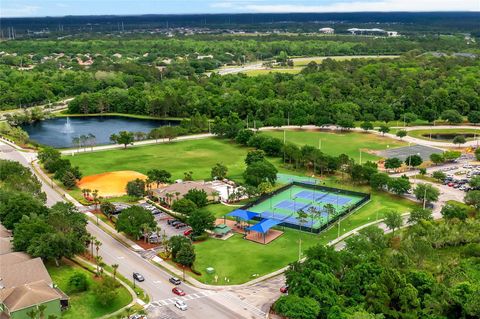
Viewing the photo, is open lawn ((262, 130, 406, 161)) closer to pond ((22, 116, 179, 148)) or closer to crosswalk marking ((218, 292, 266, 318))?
pond ((22, 116, 179, 148))

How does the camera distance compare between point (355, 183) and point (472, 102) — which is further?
point (472, 102)

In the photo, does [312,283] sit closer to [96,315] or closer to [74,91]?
[96,315]

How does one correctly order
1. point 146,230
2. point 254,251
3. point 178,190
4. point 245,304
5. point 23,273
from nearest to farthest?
point 245,304 → point 23,273 → point 254,251 → point 146,230 → point 178,190

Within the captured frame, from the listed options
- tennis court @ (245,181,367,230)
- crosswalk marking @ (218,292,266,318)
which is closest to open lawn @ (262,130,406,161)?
tennis court @ (245,181,367,230)

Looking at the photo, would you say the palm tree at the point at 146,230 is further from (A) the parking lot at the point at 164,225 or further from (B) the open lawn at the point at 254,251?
(B) the open lawn at the point at 254,251

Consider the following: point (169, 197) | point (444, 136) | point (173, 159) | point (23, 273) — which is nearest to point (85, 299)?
point (23, 273)

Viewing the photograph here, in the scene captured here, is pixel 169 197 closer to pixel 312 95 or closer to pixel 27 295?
pixel 27 295

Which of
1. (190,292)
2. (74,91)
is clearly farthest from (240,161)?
(74,91)

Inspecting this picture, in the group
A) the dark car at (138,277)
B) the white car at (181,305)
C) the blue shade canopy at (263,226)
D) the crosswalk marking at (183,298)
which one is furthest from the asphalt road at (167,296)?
the blue shade canopy at (263,226)
